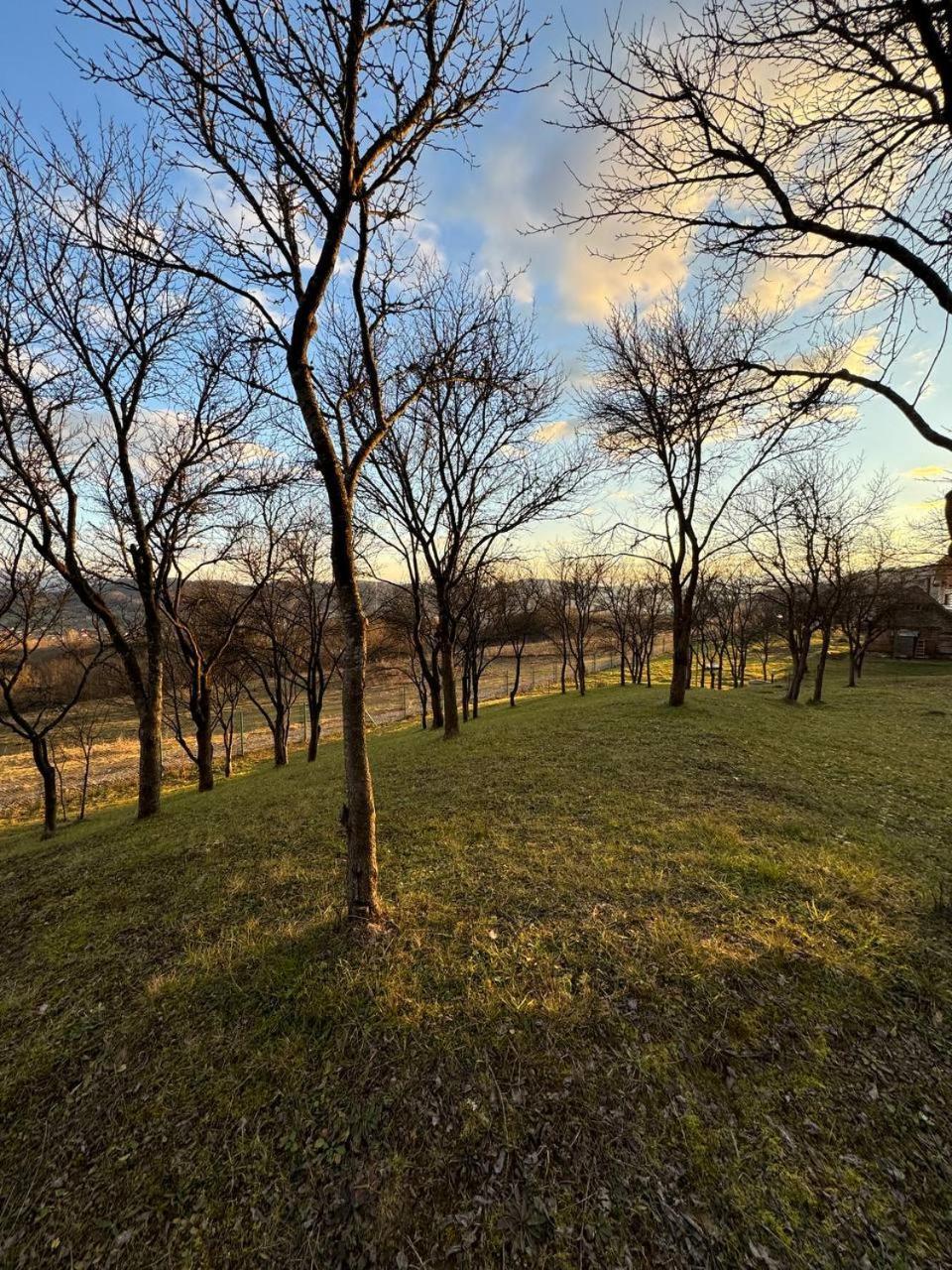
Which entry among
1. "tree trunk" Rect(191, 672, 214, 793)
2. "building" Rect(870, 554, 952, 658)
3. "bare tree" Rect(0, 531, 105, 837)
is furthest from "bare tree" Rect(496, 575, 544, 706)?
"building" Rect(870, 554, 952, 658)

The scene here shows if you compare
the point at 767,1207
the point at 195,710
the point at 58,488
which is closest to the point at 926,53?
the point at 767,1207

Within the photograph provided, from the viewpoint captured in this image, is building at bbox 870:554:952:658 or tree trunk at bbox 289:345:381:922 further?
building at bbox 870:554:952:658

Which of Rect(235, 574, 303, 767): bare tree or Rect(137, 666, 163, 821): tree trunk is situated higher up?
Rect(235, 574, 303, 767): bare tree

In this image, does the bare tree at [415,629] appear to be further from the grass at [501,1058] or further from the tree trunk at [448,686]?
the grass at [501,1058]

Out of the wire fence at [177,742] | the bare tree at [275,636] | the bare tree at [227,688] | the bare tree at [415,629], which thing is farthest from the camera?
the wire fence at [177,742]

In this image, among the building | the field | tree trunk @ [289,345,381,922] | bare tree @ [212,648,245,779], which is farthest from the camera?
the building

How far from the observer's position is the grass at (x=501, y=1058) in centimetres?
202

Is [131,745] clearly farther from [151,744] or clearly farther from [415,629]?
[151,744]

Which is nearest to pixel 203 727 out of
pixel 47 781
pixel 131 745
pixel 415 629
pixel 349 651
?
pixel 47 781

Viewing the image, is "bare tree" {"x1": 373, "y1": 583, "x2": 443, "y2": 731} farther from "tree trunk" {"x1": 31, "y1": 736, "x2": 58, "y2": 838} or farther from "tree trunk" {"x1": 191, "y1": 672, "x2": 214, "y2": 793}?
"tree trunk" {"x1": 31, "y1": 736, "x2": 58, "y2": 838}

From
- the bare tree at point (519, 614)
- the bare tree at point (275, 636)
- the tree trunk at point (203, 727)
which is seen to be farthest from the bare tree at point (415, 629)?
the bare tree at point (519, 614)

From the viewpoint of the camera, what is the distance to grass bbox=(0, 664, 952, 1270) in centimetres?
202

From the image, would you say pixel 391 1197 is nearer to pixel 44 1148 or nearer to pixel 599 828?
pixel 44 1148

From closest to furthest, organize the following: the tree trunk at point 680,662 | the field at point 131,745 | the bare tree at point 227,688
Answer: the tree trunk at point 680,662 < the bare tree at point 227,688 < the field at point 131,745
